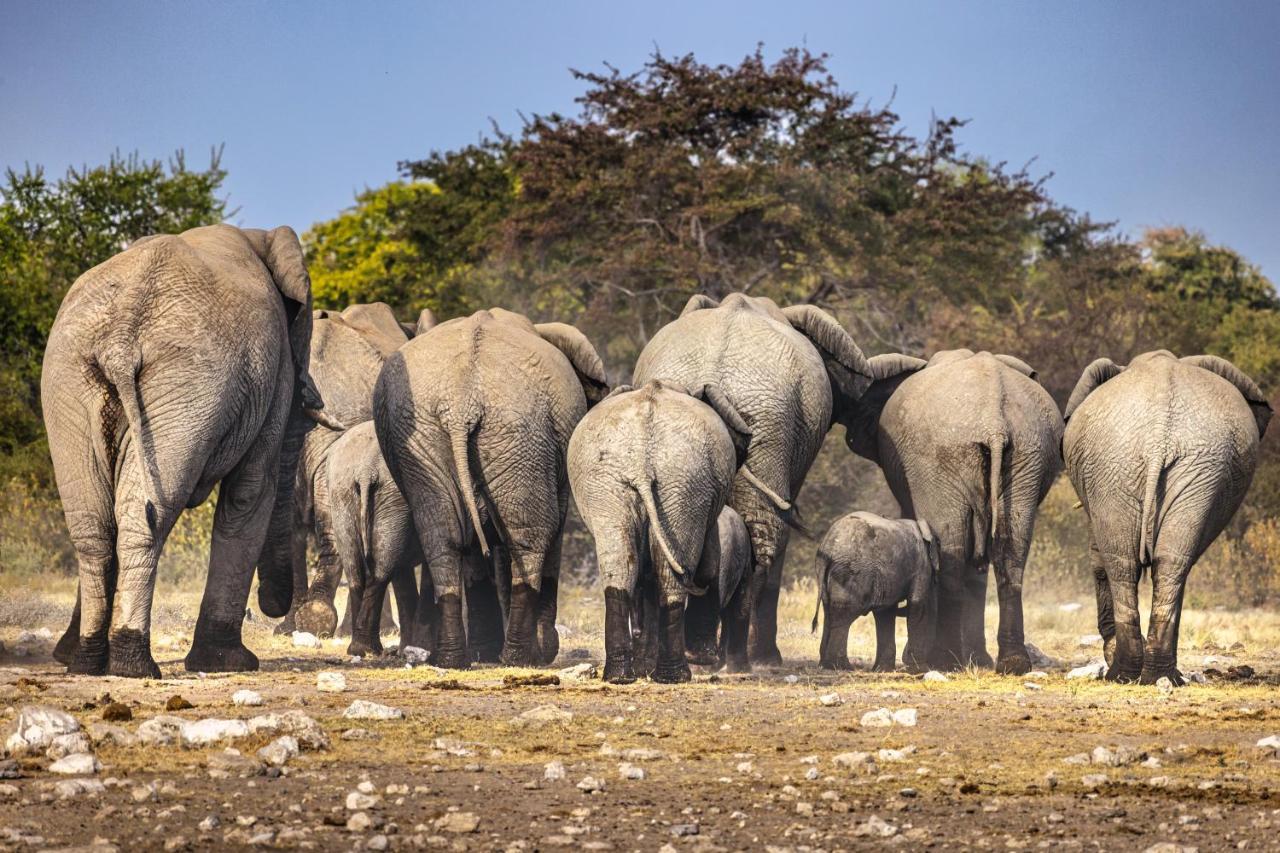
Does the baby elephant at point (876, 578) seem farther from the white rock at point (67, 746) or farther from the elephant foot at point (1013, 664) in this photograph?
the white rock at point (67, 746)

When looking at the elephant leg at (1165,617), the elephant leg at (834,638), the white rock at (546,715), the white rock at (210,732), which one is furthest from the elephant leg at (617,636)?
the white rock at (210,732)

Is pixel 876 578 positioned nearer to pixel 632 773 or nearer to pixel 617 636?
pixel 617 636

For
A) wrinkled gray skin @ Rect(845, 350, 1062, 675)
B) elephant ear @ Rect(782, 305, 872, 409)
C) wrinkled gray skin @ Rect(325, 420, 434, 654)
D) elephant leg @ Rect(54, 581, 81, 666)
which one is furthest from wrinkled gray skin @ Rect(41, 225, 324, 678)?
wrinkled gray skin @ Rect(845, 350, 1062, 675)

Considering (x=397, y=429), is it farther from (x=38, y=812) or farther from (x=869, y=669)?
(x=38, y=812)

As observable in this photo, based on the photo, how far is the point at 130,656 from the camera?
1076cm

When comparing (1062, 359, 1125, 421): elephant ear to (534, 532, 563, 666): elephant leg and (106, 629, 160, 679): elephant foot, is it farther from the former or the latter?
(106, 629, 160, 679): elephant foot

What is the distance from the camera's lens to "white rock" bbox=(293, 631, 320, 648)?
49.9 feet

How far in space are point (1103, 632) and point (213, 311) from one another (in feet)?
23.3

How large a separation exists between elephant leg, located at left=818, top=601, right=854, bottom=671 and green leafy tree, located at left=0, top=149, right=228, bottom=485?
14.3m

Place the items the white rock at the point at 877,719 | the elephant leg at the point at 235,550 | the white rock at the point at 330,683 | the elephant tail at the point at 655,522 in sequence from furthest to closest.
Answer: the elephant leg at the point at 235,550 → the elephant tail at the point at 655,522 → the white rock at the point at 330,683 → the white rock at the point at 877,719

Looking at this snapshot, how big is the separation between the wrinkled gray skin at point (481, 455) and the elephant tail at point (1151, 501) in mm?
3888

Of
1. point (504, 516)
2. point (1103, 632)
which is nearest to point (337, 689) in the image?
point (504, 516)

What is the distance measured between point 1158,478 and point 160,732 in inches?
273

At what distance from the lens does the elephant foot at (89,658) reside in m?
10.9
